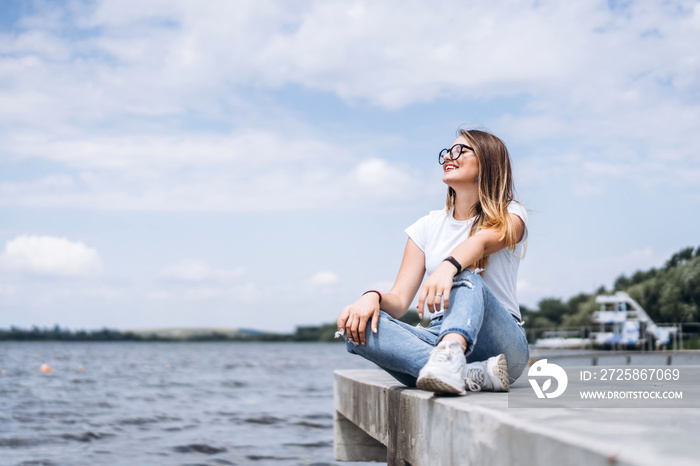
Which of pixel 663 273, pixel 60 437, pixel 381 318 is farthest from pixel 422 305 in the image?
pixel 663 273

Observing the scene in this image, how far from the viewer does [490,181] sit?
3176 mm

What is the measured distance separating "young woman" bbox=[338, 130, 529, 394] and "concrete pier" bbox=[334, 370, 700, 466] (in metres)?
0.13

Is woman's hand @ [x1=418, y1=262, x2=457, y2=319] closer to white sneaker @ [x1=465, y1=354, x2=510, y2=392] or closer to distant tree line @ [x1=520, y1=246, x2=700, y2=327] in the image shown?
white sneaker @ [x1=465, y1=354, x2=510, y2=392]

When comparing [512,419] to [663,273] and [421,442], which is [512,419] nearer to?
[421,442]

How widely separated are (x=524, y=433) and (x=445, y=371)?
778mm

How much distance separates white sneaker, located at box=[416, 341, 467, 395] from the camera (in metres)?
2.38

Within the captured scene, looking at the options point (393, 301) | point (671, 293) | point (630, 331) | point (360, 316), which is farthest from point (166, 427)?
point (671, 293)

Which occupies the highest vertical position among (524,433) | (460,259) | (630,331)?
(460,259)

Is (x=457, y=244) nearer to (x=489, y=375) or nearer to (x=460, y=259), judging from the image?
(x=460, y=259)

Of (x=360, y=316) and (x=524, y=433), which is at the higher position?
(x=360, y=316)

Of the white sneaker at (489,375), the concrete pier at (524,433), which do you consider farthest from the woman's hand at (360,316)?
the white sneaker at (489,375)

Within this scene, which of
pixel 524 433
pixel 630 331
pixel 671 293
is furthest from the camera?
pixel 671 293

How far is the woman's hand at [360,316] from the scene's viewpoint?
2738 millimetres

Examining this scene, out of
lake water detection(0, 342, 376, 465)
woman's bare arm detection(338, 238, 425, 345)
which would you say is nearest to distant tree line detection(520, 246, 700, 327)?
lake water detection(0, 342, 376, 465)
